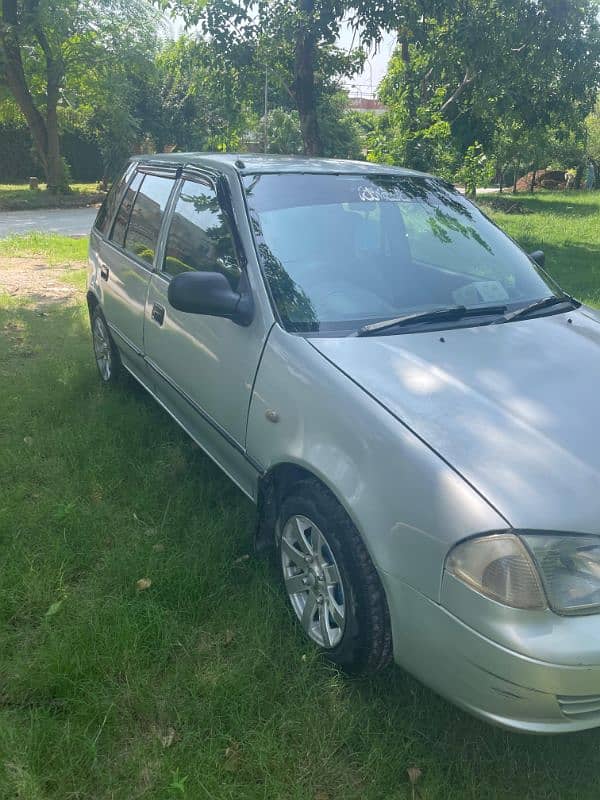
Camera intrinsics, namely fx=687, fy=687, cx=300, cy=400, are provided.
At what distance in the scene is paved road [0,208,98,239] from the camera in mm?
15656

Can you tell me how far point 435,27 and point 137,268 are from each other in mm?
7433

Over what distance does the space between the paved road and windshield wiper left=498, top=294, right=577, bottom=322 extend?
13.4 meters

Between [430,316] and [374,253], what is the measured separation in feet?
1.95

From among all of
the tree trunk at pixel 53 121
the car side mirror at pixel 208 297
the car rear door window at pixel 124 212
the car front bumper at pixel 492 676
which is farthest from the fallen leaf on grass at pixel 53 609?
the tree trunk at pixel 53 121

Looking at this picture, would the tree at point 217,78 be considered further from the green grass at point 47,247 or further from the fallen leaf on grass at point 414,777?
the fallen leaf on grass at point 414,777

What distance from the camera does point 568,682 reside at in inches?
72.6

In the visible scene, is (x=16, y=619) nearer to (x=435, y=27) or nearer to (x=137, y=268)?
(x=137, y=268)

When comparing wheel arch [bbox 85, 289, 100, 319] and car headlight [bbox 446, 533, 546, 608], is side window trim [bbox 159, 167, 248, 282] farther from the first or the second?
car headlight [bbox 446, 533, 546, 608]

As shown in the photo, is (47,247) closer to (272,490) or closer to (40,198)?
(272,490)

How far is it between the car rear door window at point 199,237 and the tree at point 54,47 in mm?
20260

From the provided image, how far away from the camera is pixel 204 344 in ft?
10.6

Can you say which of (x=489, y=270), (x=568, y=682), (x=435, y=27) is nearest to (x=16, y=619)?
(x=568, y=682)

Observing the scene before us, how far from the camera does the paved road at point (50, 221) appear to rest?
1566 centimetres

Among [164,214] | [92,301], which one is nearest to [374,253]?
[164,214]
